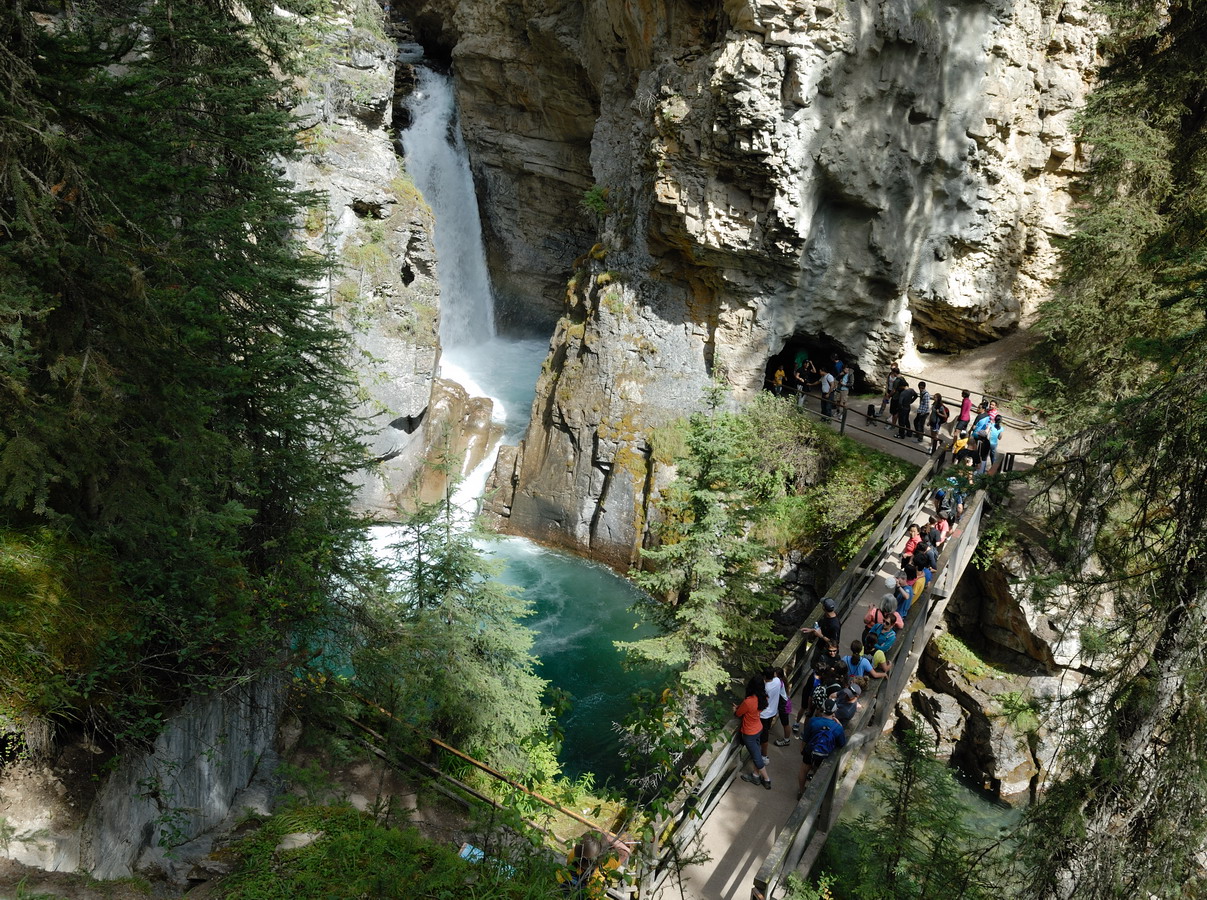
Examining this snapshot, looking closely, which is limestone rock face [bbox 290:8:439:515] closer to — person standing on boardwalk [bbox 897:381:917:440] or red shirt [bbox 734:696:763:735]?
person standing on boardwalk [bbox 897:381:917:440]

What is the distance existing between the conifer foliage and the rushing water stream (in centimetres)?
435

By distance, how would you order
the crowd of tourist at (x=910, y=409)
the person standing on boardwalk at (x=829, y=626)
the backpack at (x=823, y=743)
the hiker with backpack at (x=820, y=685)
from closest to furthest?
the backpack at (x=823, y=743) → the hiker with backpack at (x=820, y=685) → the person standing on boardwalk at (x=829, y=626) → the crowd of tourist at (x=910, y=409)

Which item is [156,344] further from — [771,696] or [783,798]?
[783,798]

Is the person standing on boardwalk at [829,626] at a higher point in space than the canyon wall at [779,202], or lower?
lower

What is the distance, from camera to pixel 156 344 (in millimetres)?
6258

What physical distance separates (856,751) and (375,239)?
54.6 ft

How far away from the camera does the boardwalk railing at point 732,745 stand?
586 cm

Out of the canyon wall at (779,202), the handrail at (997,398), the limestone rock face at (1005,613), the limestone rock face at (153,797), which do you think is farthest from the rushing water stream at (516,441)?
the handrail at (997,398)

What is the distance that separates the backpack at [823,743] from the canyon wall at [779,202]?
11167 mm

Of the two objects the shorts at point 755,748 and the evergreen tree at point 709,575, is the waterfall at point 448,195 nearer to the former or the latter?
the evergreen tree at point 709,575

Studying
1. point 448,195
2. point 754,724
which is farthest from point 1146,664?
point 448,195

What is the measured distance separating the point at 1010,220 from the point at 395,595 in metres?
17.9

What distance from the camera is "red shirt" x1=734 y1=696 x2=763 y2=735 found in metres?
8.00

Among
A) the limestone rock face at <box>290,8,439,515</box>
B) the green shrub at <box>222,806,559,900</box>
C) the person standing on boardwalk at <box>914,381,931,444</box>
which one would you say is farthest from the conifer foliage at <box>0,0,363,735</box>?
the person standing on boardwalk at <box>914,381,931,444</box>
